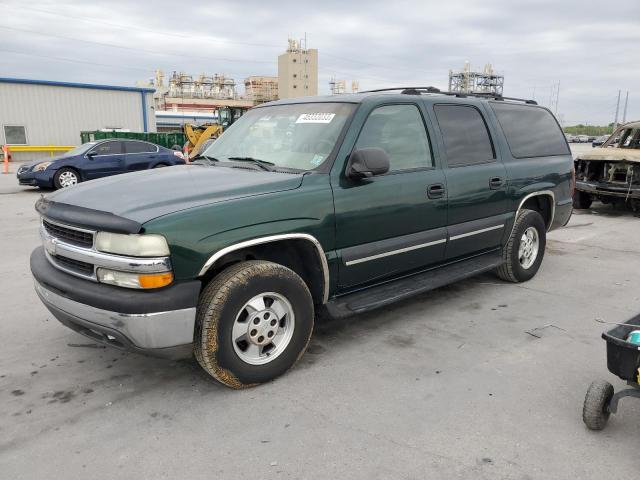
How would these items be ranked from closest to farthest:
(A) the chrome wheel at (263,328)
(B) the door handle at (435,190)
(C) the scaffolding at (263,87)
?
(A) the chrome wheel at (263,328) → (B) the door handle at (435,190) → (C) the scaffolding at (263,87)

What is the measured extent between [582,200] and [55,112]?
2486 cm

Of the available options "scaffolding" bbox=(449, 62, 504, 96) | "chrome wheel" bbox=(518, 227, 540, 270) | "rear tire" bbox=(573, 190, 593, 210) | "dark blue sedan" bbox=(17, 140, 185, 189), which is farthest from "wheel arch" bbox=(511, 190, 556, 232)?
"scaffolding" bbox=(449, 62, 504, 96)

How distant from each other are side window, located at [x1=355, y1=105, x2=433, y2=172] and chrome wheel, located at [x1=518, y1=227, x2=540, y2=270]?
72.7 inches

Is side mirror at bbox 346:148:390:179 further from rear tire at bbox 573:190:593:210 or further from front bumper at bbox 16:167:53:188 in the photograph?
front bumper at bbox 16:167:53:188

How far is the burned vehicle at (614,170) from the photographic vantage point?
977 centimetres

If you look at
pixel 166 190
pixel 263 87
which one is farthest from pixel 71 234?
pixel 263 87

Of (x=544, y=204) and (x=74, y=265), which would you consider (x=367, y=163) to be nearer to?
(x=74, y=265)

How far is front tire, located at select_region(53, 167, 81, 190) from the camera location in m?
13.4

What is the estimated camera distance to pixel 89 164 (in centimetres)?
1380

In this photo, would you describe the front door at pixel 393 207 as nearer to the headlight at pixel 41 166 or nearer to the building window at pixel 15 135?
the headlight at pixel 41 166

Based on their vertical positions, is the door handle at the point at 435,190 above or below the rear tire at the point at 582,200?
above

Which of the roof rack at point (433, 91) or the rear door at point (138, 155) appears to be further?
the rear door at point (138, 155)

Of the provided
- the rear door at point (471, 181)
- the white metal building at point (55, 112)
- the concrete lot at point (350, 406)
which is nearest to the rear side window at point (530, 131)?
the rear door at point (471, 181)

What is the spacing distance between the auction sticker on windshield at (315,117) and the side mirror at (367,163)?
476 millimetres
